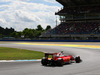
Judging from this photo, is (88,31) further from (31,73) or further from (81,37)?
(31,73)

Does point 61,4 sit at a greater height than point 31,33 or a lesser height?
greater

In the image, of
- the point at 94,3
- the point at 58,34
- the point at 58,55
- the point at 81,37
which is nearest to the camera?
the point at 58,55

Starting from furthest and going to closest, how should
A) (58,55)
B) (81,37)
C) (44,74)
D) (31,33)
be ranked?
(31,33), (81,37), (58,55), (44,74)

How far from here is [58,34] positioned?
60.5 meters

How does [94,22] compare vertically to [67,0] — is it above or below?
below

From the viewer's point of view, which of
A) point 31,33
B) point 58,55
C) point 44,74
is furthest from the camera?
point 31,33

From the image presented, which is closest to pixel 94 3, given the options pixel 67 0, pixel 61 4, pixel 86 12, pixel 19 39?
pixel 86 12

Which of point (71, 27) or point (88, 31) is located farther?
point (71, 27)

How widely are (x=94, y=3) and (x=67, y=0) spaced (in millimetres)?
9424

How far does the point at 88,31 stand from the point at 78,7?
1512 cm

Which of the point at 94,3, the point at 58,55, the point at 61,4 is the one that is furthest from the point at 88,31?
the point at 58,55

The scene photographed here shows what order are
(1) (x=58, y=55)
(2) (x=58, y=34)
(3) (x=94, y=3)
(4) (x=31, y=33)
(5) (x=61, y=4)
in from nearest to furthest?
1. (1) (x=58, y=55)
2. (2) (x=58, y=34)
3. (3) (x=94, y=3)
4. (5) (x=61, y=4)
5. (4) (x=31, y=33)

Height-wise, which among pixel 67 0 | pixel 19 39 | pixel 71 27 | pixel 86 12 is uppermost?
pixel 67 0

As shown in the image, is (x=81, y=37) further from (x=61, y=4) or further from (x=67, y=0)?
(x=61, y=4)
